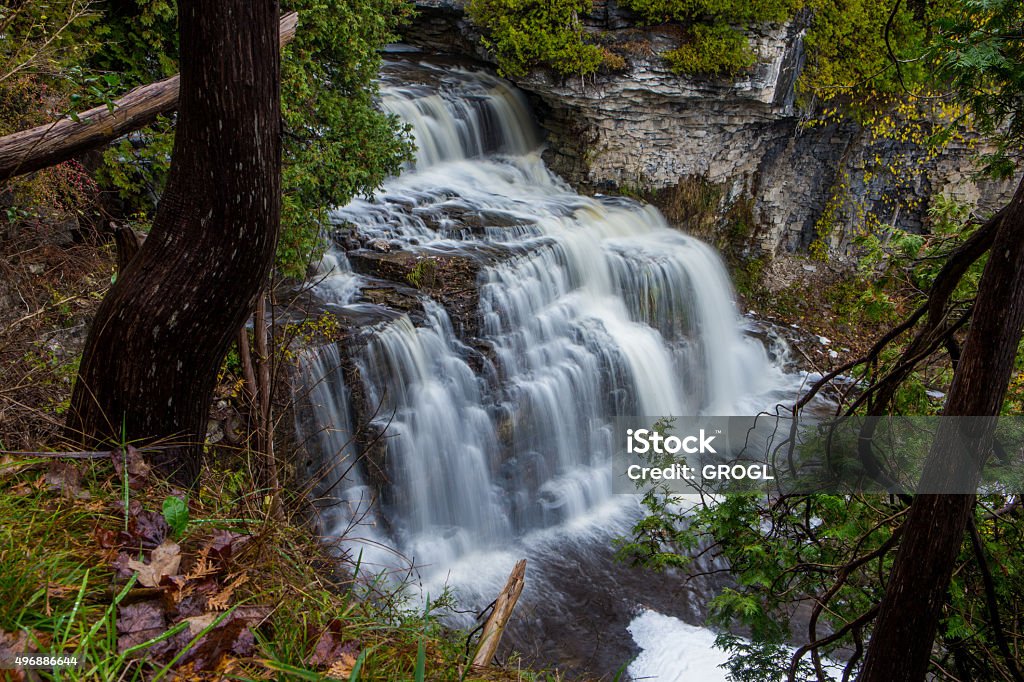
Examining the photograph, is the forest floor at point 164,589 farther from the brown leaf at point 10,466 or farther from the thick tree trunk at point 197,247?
the thick tree trunk at point 197,247

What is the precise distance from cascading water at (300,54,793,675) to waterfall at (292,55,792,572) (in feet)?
0.09

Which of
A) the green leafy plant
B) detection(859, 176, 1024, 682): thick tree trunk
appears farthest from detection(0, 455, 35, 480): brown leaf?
detection(859, 176, 1024, 682): thick tree trunk

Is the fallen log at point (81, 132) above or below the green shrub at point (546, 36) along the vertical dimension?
below

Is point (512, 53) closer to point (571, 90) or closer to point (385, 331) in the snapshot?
point (571, 90)

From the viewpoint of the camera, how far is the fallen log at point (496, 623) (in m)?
2.87

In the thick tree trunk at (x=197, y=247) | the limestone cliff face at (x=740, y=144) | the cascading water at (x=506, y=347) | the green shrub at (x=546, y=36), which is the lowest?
the cascading water at (x=506, y=347)

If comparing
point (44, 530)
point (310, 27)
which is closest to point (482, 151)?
point (310, 27)

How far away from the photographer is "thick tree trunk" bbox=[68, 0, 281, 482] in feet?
8.43

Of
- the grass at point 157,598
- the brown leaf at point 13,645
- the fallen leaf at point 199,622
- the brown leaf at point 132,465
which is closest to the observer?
the brown leaf at point 13,645

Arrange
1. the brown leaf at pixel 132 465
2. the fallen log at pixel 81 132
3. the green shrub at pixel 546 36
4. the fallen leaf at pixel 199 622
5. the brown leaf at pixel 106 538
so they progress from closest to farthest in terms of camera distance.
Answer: the fallen leaf at pixel 199 622 < the brown leaf at pixel 106 538 < the brown leaf at pixel 132 465 < the fallen log at pixel 81 132 < the green shrub at pixel 546 36

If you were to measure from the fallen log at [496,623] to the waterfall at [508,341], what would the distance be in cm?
316

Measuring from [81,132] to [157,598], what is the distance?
7.67 feet

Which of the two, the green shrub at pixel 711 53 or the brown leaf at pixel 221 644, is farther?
the green shrub at pixel 711 53

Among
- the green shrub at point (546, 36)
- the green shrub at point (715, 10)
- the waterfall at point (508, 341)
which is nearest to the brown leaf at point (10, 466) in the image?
the waterfall at point (508, 341)
